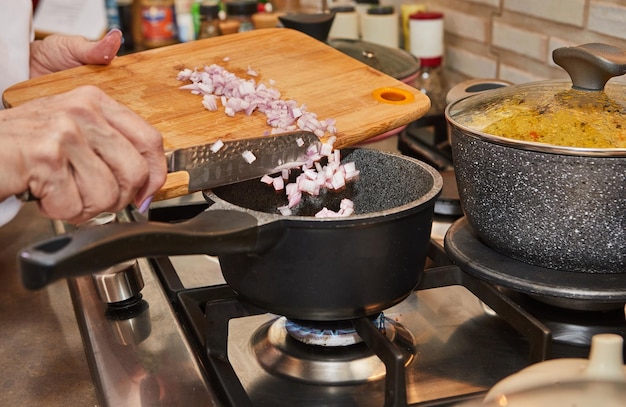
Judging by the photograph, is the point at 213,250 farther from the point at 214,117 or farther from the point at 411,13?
the point at 411,13

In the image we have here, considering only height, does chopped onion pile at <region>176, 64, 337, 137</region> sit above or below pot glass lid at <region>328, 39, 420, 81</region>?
above

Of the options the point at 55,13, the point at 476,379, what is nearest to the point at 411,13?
the point at 476,379

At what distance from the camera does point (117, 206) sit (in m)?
0.65

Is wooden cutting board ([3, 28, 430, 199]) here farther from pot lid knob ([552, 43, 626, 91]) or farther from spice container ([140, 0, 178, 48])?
spice container ([140, 0, 178, 48])

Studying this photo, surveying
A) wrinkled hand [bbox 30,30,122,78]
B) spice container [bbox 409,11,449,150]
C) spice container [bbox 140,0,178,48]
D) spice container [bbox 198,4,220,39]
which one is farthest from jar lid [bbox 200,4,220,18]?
wrinkled hand [bbox 30,30,122,78]

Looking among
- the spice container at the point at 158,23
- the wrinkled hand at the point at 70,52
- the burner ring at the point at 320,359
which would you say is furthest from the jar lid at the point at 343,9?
the burner ring at the point at 320,359

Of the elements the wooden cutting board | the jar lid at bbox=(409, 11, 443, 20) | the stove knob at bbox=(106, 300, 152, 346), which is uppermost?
the wooden cutting board

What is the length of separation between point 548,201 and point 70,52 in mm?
714

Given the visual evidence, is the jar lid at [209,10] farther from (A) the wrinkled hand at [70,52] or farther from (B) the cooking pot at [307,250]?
(B) the cooking pot at [307,250]

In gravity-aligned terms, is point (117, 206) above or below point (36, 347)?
above

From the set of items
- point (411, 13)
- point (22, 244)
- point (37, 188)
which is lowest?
point (22, 244)

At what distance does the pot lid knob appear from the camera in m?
0.69

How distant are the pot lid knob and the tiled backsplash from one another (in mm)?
301

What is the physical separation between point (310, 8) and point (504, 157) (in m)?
1.57
